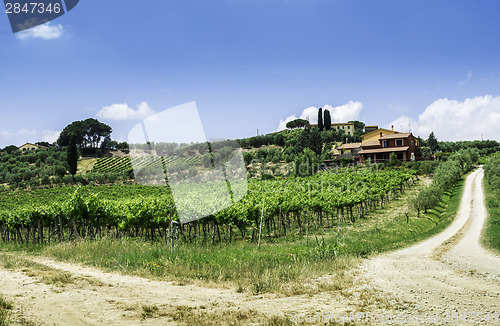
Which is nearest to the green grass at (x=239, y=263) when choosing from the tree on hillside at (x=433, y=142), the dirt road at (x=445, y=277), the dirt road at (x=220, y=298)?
the dirt road at (x=220, y=298)

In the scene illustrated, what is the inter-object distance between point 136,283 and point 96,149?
98.6 m

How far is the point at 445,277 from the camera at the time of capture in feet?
34.0

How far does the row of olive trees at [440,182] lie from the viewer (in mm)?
28609

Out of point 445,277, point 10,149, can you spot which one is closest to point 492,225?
point 445,277

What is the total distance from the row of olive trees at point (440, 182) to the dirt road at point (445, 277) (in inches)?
381

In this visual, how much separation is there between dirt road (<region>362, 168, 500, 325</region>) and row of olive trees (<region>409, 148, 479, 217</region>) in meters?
9.67

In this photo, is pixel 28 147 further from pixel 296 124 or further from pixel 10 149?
pixel 296 124

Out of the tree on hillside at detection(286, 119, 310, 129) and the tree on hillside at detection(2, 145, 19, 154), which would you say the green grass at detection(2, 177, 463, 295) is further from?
the tree on hillside at detection(286, 119, 310, 129)

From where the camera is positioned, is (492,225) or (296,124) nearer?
(492,225)

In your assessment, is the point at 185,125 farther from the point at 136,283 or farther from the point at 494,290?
the point at 494,290

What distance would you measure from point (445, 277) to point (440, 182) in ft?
104

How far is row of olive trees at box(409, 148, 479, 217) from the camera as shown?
93.9 feet

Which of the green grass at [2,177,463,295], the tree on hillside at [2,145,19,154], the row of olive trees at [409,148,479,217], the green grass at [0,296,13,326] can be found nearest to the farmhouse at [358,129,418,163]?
the row of olive trees at [409,148,479,217]

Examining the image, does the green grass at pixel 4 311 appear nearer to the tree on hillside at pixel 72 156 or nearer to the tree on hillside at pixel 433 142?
the tree on hillside at pixel 72 156
